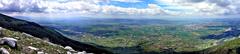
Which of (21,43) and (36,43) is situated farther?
(36,43)

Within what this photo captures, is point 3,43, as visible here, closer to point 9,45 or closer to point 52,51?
point 9,45

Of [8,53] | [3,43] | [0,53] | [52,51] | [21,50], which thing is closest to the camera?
[0,53]

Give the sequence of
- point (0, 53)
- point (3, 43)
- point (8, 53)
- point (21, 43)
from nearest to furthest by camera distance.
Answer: point (0, 53)
point (8, 53)
point (3, 43)
point (21, 43)

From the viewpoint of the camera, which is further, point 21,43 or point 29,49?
point 21,43

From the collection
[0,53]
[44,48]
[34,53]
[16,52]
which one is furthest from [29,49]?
[0,53]

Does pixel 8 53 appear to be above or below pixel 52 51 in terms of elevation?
above

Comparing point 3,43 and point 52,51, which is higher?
point 3,43

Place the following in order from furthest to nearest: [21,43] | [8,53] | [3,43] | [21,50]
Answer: [21,43]
[21,50]
[3,43]
[8,53]

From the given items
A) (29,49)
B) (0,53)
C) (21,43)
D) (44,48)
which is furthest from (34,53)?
(0,53)

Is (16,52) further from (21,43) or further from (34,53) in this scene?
(21,43)
